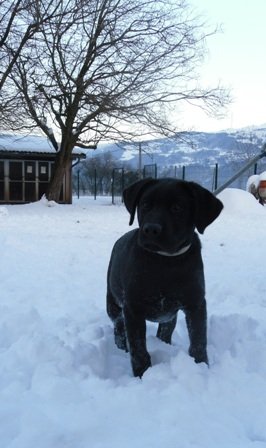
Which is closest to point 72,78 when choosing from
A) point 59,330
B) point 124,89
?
point 124,89

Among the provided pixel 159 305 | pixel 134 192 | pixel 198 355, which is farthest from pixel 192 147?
pixel 159 305

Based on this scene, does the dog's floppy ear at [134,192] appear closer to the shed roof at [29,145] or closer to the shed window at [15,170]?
the shed roof at [29,145]

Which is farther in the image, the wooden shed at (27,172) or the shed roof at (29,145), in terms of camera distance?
the wooden shed at (27,172)

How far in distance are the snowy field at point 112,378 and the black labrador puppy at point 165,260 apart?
264 mm

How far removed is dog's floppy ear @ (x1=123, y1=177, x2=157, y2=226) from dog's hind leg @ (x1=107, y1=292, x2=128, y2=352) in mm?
828

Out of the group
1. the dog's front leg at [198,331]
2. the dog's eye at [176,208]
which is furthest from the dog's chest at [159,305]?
the dog's eye at [176,208]

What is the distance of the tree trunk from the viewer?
2125 cm

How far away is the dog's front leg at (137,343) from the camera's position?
261 cm

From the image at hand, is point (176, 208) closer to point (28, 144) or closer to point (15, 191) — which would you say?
point (15, 191)

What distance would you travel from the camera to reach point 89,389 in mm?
2404

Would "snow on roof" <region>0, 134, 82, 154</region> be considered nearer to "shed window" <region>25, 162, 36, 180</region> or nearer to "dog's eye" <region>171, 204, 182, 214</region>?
"shed window" <region>25, 162, 36, 180</region>

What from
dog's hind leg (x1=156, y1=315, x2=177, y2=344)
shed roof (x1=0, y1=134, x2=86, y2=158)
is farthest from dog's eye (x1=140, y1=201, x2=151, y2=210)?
shed roof (x1=0, y1=134, x2=86, y2=158)

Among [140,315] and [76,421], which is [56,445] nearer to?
[76,421]

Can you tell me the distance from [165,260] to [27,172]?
22.3 m
